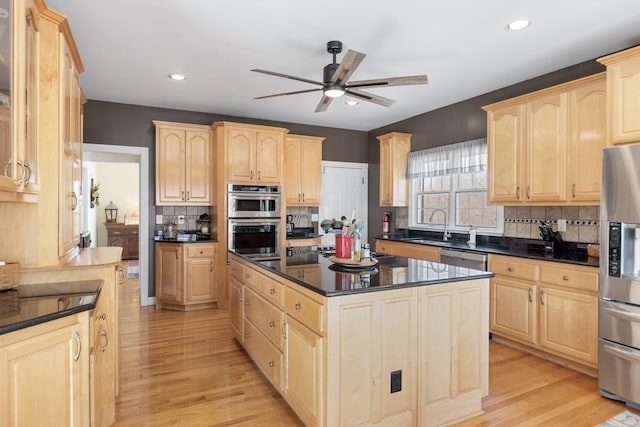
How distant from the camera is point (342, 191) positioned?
251 inches

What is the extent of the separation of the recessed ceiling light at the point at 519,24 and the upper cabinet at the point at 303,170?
11.0ft

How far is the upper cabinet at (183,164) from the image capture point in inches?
191

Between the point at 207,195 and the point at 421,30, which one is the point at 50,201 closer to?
the point at 421,30

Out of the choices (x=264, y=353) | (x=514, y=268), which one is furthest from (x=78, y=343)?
(x=514, y=268)

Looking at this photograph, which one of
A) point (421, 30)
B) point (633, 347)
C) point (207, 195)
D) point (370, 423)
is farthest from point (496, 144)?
point (207, 195)

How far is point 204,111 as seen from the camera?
17.2 ft

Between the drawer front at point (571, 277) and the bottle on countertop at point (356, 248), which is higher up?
the bottle on countertop at point (356, 248)

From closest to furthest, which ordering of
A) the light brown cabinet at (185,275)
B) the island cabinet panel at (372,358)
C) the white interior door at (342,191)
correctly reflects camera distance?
the island cabinet panel at (372,358), the light brown cabinet at (185,275), the white interior door at (342,191)

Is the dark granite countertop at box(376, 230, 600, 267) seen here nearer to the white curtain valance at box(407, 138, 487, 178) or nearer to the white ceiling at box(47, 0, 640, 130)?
the white curtain valance at box(407, 138, 487, 178)

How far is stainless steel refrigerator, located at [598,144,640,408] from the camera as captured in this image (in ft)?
8.07

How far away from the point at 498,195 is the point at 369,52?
1.98m

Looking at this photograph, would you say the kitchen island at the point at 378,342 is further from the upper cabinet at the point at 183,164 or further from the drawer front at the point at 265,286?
the upper cabinet at the point at 183,164

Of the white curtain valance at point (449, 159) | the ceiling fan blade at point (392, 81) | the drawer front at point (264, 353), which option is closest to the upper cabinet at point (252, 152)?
the white curtain valance at point (449, 159)

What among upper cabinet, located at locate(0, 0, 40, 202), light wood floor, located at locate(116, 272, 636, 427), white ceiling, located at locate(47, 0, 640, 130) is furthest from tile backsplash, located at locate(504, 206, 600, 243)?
upper cabinet, located at locate(0, 0, 40, 202)
